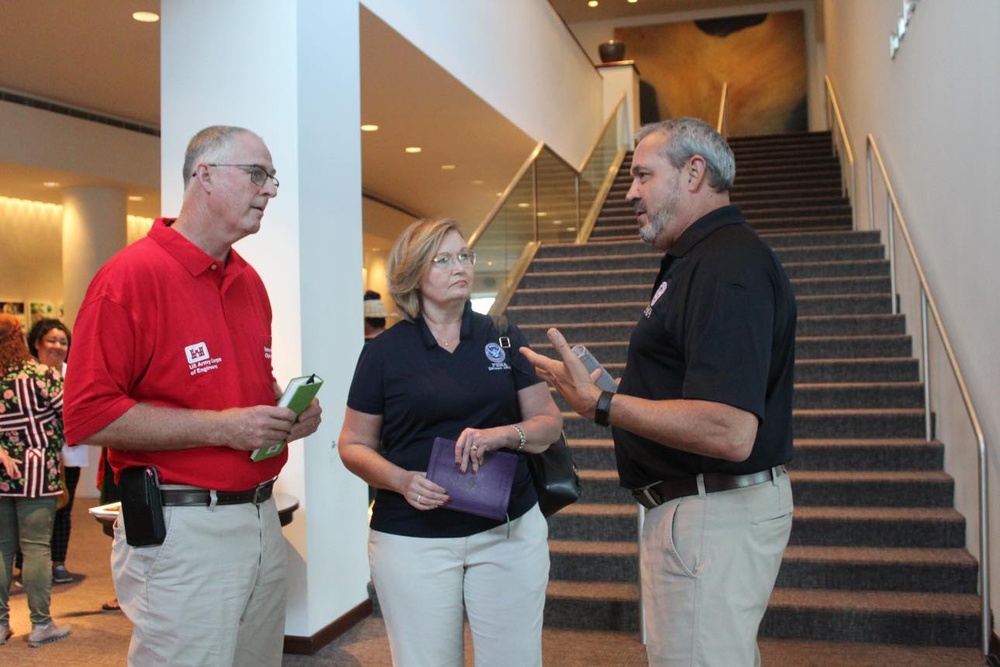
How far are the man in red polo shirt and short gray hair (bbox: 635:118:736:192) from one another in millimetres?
972

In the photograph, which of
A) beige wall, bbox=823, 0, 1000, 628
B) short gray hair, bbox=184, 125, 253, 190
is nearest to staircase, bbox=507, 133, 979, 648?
beige wall, bbox=823, 0, 1000, 628

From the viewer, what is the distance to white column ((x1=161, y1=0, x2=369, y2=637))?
4305mm

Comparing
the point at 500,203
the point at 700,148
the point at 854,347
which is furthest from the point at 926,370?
the point at 700,148

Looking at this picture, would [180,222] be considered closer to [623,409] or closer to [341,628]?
[623,409]

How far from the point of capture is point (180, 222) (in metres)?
2.27

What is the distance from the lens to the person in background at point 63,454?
18.3 ft

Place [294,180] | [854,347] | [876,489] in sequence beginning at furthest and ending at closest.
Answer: [854,347], [876,489], [294,180]

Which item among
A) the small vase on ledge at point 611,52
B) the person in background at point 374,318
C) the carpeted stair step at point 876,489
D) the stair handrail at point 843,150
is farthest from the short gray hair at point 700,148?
the small vase on ledge at point 611,52

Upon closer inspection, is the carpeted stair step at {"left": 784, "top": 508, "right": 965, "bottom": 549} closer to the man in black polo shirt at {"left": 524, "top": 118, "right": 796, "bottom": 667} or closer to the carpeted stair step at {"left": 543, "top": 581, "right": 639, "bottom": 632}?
the carpeted stair step at {"left": 543, "top": 581, "right": 639, "bottom": 632}

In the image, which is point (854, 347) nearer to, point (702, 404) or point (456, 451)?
point (456, 451)

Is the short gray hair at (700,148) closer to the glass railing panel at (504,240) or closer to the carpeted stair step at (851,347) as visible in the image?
the carpeted stair step at (851,347)

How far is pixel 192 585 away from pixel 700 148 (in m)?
1.49

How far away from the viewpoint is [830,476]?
18.2 ft

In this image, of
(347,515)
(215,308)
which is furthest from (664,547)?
(347,515)
